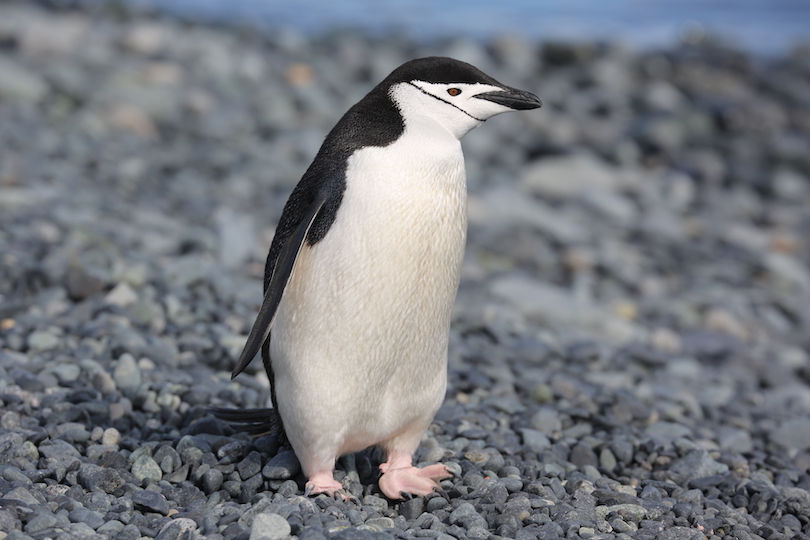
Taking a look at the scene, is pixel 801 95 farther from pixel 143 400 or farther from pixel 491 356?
pixel 143 400

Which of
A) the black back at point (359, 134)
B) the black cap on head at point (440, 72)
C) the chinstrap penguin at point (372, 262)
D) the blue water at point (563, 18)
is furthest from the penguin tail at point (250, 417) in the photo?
the blue water at point (563, 18)

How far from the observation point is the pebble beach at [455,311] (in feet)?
10.5

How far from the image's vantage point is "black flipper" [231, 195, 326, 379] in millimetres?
3045

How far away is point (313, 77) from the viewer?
12.5 meters

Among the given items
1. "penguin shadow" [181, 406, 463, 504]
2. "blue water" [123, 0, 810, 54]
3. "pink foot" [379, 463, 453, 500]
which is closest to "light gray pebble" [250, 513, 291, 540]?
"penguin shadow" [181, 406, 463, 504]

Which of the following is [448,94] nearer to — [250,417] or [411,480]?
[411,480]

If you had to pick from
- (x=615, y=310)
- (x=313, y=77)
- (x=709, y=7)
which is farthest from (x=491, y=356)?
(x=709, y=7)

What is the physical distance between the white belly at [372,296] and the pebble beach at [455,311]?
12.4 inches

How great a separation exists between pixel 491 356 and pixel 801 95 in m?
11.6

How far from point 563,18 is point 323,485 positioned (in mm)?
22709

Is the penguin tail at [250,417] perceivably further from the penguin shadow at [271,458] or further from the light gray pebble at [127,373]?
the light gray pebble at [127,373]

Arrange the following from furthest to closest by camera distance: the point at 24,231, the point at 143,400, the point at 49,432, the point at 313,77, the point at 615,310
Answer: the point at 313,77, the point at 615,310, the point at 24,231, the point at 143,400, the point at 49,432

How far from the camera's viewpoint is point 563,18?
24.2 metres

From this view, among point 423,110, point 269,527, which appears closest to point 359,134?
point 423,110
